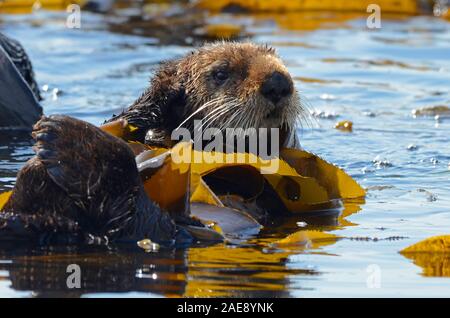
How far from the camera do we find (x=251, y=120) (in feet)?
18.1

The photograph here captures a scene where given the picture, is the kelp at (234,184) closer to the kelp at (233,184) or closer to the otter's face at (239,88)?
the kelp at (233,184)

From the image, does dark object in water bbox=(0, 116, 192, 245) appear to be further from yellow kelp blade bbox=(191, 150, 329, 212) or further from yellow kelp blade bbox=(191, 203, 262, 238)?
yellow kelp blade bbox=(191, 150, 329, 212)

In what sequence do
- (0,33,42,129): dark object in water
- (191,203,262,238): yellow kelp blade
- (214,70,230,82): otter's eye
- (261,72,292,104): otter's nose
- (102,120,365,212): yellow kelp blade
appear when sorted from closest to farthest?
(191,203,262,238): yellow kelp blade, (102,120,365,212): yellow kelp blade, (261,72,292,104): otter's nose, (214,70,230,82): otter's eye, (0,33,42,129): dark object in water

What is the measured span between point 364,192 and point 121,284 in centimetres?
209

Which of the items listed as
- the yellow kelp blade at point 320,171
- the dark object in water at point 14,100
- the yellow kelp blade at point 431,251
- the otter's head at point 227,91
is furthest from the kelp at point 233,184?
the dark object in water at point 14,100

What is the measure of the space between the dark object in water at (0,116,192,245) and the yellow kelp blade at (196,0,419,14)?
34.6ft

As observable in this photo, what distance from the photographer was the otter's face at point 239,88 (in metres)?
5.50

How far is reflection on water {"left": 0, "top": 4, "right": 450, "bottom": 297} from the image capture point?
13.8 ft

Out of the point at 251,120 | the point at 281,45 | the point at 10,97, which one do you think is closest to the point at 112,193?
the point at 251,120

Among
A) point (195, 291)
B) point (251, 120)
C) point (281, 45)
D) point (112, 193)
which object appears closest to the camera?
point (195, 291)

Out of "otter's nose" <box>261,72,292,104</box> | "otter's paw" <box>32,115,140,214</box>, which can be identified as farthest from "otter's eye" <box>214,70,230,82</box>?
"otter's paw" <box>32,115,140,214</box>

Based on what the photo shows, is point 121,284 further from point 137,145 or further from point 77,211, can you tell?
point 137,145
